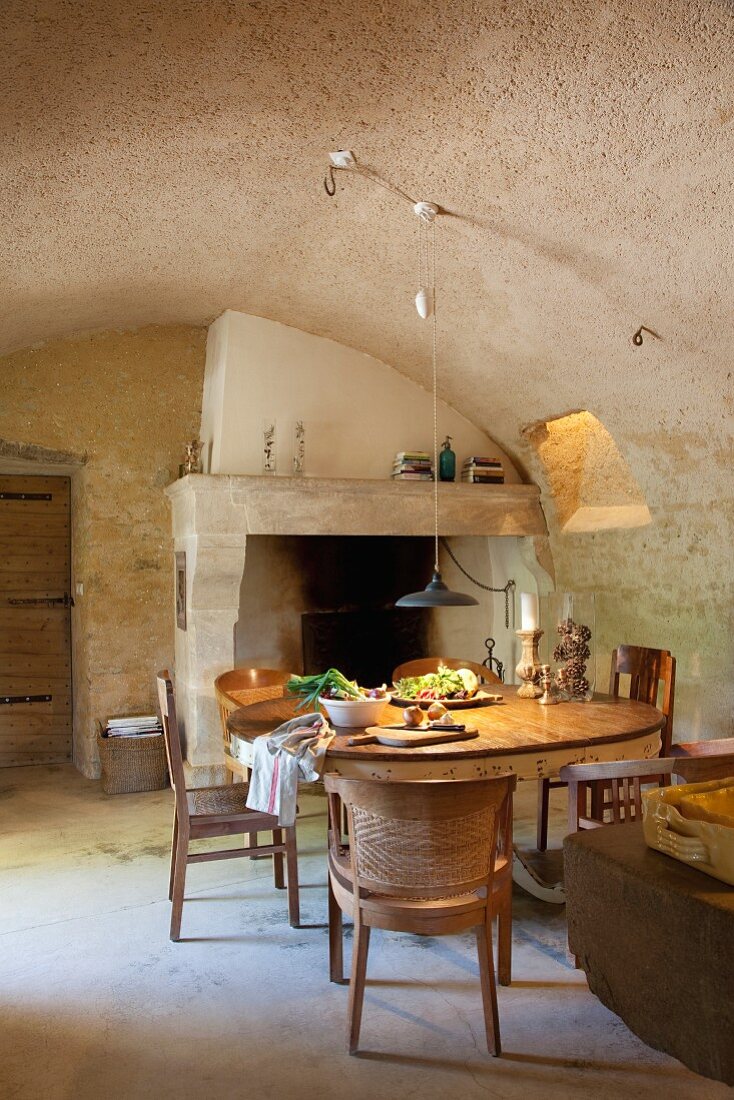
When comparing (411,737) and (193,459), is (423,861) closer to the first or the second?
(411,737)

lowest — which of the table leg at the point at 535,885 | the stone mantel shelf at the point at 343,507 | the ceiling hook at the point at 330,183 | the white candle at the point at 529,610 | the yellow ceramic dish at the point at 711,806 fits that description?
Answer: the table leg at the point at 535,885

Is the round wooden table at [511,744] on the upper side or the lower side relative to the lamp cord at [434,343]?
lower

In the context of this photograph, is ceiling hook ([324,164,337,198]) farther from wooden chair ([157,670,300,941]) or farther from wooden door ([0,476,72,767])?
wooden door ([0,476,72,767])

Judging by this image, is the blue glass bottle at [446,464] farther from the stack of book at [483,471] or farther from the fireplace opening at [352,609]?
the fireplace opening at [352,609]

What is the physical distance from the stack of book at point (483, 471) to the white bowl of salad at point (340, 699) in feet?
7.99

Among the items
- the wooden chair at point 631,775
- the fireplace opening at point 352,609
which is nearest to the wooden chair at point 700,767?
the wooden chair at point 631,775

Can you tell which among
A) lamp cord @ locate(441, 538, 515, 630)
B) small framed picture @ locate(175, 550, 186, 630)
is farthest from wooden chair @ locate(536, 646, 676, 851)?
small framed picture @ locate(175, 550, 186, 630)

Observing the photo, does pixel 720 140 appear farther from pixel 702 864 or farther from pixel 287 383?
pixel 287 383

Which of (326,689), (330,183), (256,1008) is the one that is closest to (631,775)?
(326,689)

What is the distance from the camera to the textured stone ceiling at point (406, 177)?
8.02 ft

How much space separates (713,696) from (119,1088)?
3.51 meters

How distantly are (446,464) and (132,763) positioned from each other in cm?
275

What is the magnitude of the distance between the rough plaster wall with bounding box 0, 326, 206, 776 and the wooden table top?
7.06 feet

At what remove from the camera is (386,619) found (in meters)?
6.34
